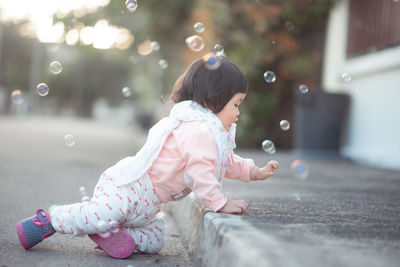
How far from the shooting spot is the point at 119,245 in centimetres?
229

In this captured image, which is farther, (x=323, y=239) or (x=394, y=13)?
A: (x=394, y=13)

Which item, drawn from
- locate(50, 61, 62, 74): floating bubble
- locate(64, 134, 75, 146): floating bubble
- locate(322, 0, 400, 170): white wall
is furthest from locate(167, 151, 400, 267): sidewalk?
locate(322, 0, 400, 170): white wall

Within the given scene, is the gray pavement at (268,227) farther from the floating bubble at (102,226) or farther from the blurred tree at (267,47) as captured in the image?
the blurred tree at (267,47)

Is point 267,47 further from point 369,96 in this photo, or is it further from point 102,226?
point 102,226

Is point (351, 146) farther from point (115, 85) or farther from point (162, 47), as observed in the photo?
point (115, 85)

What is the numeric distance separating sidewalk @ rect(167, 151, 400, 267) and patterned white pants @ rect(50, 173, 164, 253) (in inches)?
10.9

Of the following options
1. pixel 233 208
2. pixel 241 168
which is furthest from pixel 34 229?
pixel 241 168

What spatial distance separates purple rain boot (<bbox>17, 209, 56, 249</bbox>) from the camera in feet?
7.43

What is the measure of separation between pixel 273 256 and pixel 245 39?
7.93m

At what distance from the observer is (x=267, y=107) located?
30.6 ft

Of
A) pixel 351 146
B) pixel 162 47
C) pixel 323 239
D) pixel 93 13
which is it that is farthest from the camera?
pixel 162 47

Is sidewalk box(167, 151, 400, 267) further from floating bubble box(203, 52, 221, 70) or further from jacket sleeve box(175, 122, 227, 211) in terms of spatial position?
floating bubble box(203, 52, 221, 70)

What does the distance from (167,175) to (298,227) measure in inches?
26.8

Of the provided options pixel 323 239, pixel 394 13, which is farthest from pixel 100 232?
pixel 394 13
